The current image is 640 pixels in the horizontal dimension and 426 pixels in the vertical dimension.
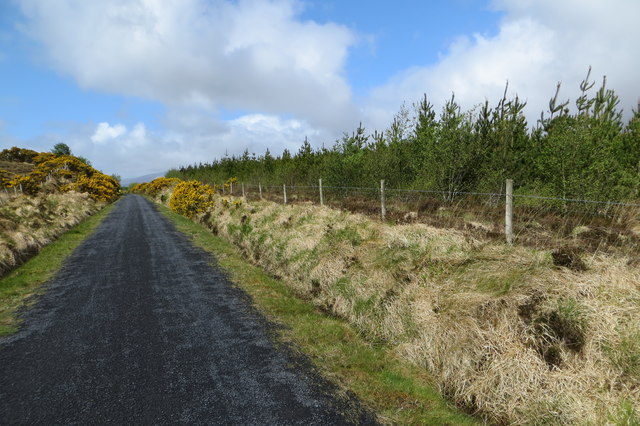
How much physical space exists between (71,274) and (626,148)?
2109 centimetres

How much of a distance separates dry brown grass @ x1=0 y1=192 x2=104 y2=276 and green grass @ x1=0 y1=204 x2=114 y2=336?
333mm

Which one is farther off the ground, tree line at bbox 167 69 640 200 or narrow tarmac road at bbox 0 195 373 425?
tree line at bbox 167 69 640 200

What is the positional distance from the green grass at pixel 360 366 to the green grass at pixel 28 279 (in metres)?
4.82

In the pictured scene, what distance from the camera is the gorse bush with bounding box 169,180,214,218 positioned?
21.9 m

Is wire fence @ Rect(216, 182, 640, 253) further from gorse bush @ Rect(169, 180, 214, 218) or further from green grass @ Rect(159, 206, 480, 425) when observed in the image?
gorse bush @ Rect(169, 180, 214, 218)

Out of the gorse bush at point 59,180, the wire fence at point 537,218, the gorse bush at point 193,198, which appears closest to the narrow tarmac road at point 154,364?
the wire fence at point 537,218

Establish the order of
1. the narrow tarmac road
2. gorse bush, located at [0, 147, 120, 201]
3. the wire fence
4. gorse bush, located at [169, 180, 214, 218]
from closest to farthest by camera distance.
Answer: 1. the narrow tarmac road
2. the wire fence
3. gorse bush, located at [169, 180, 214, 218]
4. gorse bush, located at [0, 147, 120, 201]

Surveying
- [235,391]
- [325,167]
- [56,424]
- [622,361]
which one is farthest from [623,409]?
[325,167]

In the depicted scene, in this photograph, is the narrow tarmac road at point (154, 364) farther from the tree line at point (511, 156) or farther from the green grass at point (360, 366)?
the tree line at point (511, 156)

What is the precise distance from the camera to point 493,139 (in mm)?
17688

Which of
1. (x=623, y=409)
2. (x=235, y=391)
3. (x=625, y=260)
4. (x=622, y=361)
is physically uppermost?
(x=625, y=260)

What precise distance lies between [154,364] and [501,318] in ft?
16.0

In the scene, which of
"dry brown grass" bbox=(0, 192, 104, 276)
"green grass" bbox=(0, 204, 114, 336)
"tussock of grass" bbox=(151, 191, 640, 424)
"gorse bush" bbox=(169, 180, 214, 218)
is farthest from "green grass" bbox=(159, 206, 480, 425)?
"gorse bush" bbox=(169, 180, 214, 218)

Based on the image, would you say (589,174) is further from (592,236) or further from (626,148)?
(626,148)
